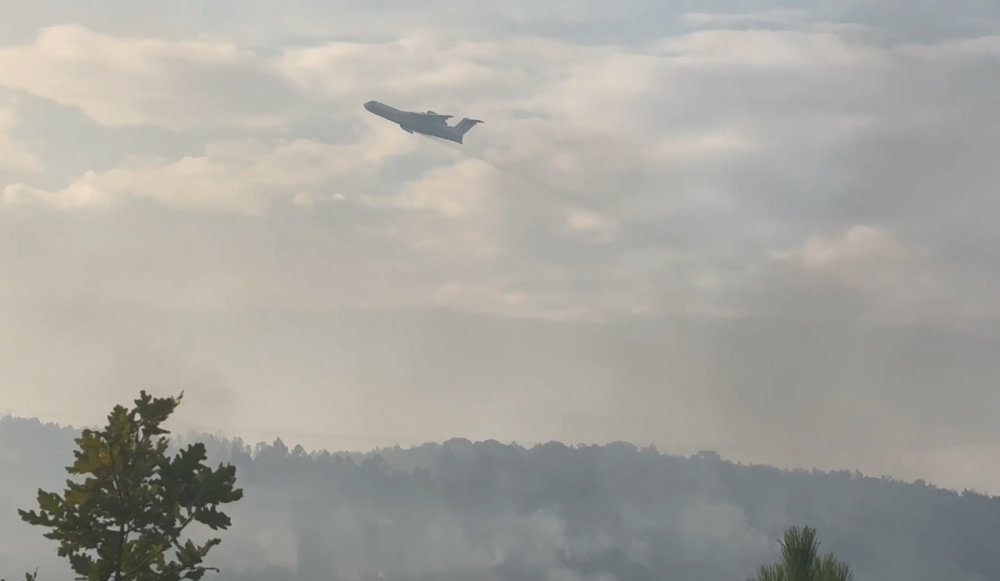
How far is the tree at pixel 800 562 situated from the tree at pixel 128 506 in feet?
63.3

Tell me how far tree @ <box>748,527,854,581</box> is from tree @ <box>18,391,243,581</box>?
19282mm

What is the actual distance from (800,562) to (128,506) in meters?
23.1

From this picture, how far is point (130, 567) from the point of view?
37.1m

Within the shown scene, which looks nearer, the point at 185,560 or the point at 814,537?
the point at 185,560

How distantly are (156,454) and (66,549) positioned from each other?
3.89 metres

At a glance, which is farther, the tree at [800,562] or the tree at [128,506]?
the tree at [800,562]

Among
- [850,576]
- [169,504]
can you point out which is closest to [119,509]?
[169,504]

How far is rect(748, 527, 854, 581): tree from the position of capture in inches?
1730

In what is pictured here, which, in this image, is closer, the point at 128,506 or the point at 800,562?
the point at 128,506

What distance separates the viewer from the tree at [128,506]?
Answer: 3709 cm

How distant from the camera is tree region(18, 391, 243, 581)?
37.1 m

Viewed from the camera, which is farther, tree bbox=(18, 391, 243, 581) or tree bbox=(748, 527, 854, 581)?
tree bbox=(748, 527, 854, 581)

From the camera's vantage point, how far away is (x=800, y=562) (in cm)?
4425

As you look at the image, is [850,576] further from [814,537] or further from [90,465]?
[90,465]
